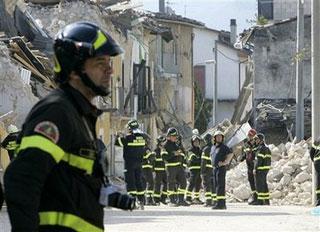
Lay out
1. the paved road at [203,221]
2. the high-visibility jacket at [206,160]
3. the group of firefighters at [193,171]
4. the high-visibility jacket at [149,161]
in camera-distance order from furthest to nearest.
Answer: the high-visibility jacket at [149,161], the high-visibility jacket at [206,160], the group of firefighters at [193,171], the paved road at [203,221]

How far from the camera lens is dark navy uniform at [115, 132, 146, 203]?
2353 cm

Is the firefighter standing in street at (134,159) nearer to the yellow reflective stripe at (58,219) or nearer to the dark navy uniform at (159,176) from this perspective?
the dark navy uniform at (159,176)

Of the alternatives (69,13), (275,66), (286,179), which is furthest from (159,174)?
(275,66)

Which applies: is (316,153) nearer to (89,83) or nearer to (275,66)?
(89,83)

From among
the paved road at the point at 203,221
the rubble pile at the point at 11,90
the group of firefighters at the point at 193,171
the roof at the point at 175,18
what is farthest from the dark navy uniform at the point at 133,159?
the roof at the point at 175,18

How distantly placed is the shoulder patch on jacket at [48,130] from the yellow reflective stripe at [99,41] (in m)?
0.50

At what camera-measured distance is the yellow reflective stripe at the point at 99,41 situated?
549cm

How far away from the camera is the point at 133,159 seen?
23.5 meters

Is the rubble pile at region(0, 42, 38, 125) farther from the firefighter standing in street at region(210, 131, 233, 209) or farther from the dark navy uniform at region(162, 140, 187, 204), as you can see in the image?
the firefighter standing in street at region(210, 131, 233, 209)

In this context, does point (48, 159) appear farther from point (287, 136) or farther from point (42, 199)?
point (287, 136)

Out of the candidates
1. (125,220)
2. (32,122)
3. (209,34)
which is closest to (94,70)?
(32,122)

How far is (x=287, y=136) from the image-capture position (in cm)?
5016

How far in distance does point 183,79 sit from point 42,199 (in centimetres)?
6126

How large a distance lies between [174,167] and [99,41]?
21.9 metres
